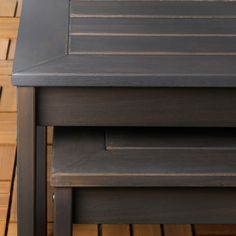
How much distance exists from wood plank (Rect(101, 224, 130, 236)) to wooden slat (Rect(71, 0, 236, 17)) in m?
0.56

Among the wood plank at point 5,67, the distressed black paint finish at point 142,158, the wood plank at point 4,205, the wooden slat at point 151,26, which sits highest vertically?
the wood plank at point 5,67

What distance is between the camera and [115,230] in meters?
1.51

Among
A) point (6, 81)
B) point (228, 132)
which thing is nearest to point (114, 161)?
point (228, 132)

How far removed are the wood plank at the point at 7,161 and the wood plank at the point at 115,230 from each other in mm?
313

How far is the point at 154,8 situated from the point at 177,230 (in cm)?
57

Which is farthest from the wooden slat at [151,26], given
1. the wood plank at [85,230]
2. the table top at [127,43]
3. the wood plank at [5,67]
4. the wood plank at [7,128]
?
the wood plank at [5,67]

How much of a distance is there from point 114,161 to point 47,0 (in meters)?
0.39

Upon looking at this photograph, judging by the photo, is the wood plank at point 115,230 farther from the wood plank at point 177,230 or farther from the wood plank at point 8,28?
the wood plank at point 8,28

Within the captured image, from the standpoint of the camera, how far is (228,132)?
121 cm

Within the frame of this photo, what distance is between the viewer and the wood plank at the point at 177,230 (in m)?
1.50

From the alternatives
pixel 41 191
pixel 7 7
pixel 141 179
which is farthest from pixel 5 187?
pixel 7 7

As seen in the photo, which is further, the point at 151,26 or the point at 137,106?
the point at 151,26

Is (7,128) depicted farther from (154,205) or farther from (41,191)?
(154,205)

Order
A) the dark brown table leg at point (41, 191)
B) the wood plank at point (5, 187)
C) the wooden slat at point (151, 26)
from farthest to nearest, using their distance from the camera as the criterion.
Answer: the wood plank at point (5, 187)
the dark brown table leg at point (41, 191)
the wooden slat at point (151, 26)
